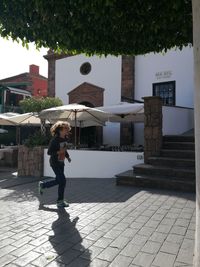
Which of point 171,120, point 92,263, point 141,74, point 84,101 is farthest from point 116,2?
point 84,101

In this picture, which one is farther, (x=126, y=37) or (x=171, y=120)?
(x=171, y=120)

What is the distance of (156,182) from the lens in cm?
796

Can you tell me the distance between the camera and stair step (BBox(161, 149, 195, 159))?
29.2ft

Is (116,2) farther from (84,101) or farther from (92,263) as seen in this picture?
(84,101)

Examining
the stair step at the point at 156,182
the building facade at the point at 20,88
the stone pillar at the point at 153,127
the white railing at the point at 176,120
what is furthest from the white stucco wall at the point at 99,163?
the building facade at the point at 20,88

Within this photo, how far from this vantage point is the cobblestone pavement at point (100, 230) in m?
3.86

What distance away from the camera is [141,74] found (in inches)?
659

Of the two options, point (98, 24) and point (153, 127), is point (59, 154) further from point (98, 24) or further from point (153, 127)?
point (153, 127)

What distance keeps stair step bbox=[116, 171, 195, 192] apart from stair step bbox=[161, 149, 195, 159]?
1.18 metres

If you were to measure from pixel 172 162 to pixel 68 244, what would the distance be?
201 inches

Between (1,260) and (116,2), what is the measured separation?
3.55 metres

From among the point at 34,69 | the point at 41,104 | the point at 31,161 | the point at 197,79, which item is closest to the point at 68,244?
the point at 197,79

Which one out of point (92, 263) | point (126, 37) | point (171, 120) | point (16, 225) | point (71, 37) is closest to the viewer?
point (92, 263)

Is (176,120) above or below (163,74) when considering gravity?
below
